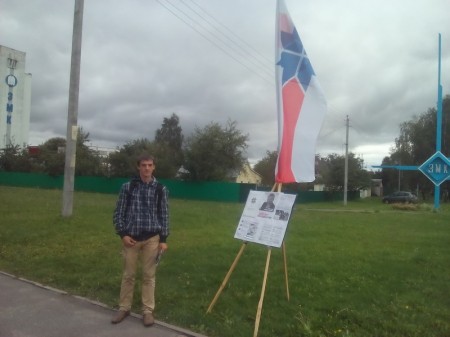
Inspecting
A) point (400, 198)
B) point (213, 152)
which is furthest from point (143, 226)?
point (400, 198)

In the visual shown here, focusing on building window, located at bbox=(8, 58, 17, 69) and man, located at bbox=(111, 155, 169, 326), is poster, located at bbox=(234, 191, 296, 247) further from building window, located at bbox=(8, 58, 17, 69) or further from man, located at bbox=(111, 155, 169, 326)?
building window, located at bbox=(8, 58, 17, 69)

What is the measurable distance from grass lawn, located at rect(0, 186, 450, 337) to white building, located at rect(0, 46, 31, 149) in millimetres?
59447

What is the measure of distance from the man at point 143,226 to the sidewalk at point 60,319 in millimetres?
162

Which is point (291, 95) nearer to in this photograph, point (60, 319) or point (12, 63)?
point (60, 319)

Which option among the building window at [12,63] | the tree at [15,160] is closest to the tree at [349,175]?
the tree at [15,160]

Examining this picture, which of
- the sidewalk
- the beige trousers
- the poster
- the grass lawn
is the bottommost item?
the sidewalk

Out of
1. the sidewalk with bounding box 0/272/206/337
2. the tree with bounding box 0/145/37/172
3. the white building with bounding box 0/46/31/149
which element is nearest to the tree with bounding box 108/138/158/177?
the tree with bounding box 0/145/37/172

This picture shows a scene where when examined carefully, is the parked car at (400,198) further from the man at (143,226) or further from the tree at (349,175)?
the man at (143,226)

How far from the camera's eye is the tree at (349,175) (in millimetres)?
53750

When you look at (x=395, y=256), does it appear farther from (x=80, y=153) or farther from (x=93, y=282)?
(x=80, y=153)

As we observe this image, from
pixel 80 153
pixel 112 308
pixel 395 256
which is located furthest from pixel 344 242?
pixel 80 153

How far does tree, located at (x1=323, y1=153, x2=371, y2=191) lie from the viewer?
5375 centimetres

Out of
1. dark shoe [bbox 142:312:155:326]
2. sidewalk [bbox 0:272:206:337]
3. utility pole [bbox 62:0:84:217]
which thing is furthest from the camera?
utility pole [bbox 62:0:84:217]

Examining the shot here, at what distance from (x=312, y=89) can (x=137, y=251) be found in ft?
9.67
